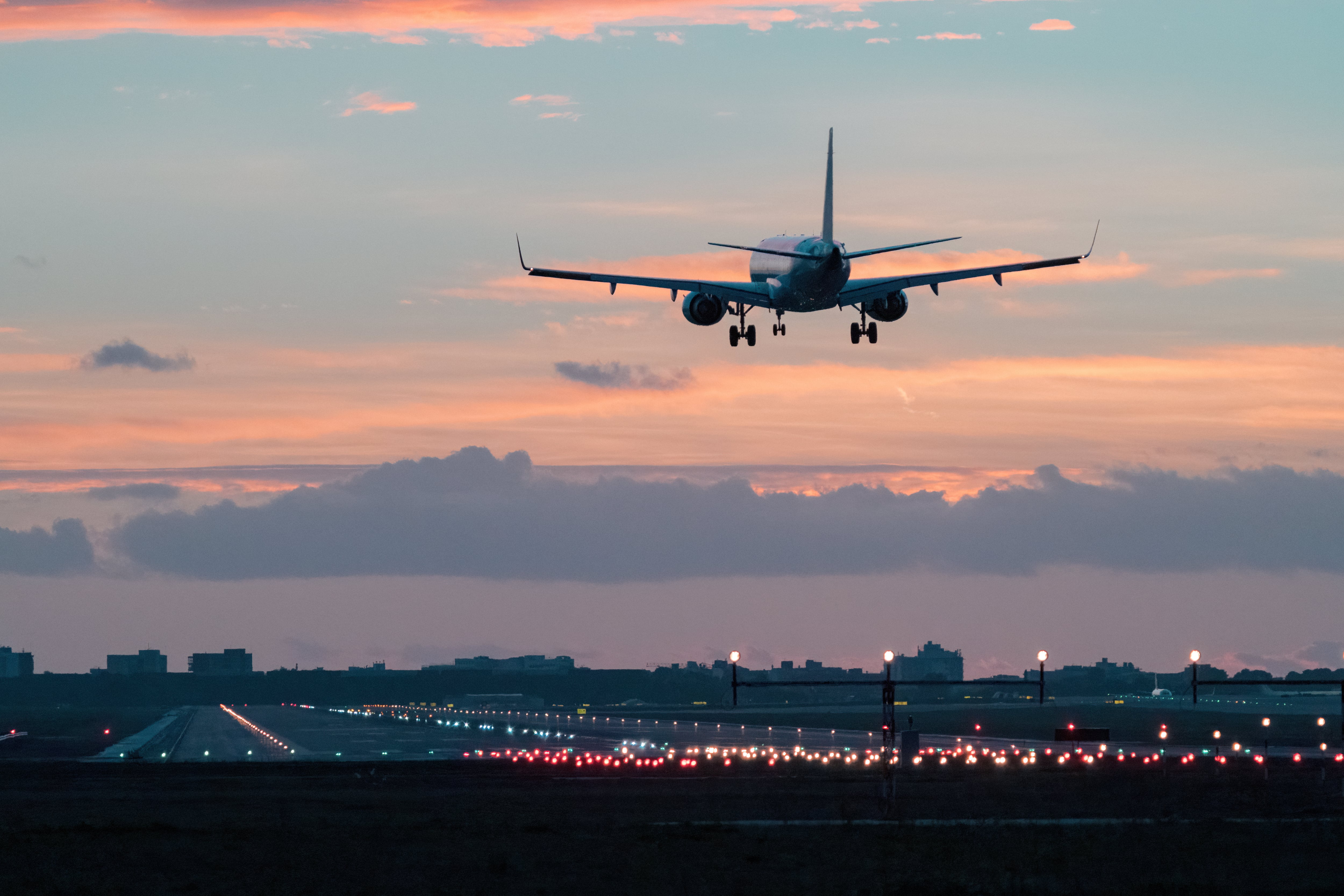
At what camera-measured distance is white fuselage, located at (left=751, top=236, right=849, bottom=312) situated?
85125mm

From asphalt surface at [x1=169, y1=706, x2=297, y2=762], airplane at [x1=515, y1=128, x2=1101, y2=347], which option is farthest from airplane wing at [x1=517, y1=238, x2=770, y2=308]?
asphalt surface at [x1=169, y1=706, x2=297, y2=762]

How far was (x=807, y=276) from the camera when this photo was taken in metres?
85.6

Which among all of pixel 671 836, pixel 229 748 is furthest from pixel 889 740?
pixel 229 748

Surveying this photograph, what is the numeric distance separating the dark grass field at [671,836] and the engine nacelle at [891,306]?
26250 mm

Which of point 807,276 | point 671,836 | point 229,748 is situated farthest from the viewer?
point 229,748

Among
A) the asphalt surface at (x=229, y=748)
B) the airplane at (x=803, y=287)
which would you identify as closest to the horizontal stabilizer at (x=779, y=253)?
the airplane at (x=803, y=287)

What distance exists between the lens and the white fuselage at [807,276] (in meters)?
85.1

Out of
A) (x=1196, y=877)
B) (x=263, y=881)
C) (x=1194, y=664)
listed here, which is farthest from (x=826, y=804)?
(x=263, y=881)

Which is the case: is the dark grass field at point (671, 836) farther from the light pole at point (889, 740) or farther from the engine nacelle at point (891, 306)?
the engine nacelle at point (891, 306)

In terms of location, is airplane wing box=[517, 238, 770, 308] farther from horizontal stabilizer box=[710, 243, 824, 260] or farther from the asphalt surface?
the asphalt surface

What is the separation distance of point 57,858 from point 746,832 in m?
27.6

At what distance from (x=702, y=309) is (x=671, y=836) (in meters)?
30.9

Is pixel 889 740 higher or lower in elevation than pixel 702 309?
lower

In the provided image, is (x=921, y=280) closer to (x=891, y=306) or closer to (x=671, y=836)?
(x=891, y=306)
